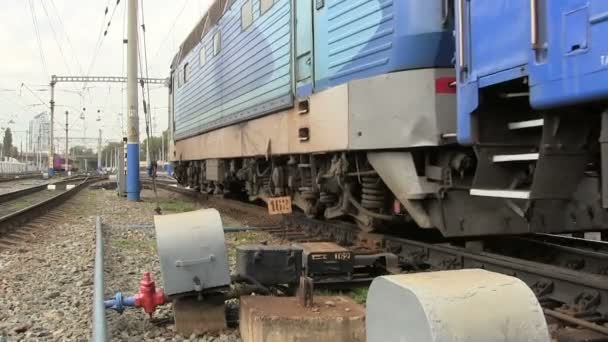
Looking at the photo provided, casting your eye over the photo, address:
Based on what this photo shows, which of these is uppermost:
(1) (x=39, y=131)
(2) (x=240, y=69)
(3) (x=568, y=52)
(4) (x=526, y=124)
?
(1) (x=39, y=131)

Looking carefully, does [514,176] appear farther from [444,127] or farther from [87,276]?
[87,276]

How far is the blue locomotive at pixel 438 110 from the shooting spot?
4062mm

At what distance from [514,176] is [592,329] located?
1.33m

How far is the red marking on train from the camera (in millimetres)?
5758

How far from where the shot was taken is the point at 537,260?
235 inches

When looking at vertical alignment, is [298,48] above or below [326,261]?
above

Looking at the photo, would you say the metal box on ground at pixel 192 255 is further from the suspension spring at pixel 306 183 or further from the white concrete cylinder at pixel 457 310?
the suspension spring at pixel 306 183

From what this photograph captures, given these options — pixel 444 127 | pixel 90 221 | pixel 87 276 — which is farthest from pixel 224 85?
pixel 444 127

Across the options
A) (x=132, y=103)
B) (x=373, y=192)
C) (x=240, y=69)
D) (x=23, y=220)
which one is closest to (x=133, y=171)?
(x=132, y=103)

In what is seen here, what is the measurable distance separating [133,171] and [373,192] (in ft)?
45.2

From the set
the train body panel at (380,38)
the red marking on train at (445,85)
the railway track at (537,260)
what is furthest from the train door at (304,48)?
the red marking on train at (445,85)

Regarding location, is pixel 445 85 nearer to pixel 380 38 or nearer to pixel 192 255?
pixel 380 38

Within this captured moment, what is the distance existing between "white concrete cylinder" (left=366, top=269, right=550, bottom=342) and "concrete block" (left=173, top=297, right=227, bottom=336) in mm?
2070

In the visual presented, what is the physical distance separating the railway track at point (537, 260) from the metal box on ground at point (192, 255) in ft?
6.76
